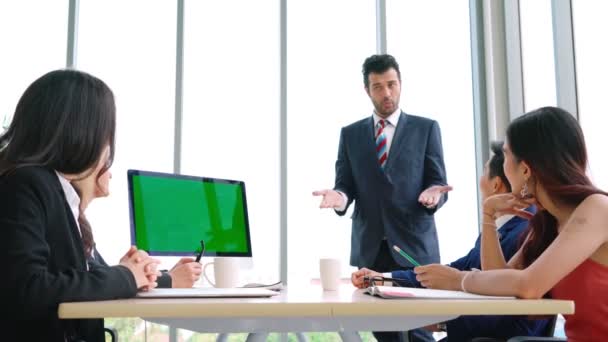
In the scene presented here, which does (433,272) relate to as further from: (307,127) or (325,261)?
(307,127)

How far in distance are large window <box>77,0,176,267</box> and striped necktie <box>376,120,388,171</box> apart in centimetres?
163

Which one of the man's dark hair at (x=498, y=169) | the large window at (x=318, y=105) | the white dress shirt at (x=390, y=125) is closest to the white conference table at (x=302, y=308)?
the man's dark hair at (x=498, y=169)

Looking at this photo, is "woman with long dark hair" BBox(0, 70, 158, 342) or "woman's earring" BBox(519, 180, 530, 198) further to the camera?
"woman's earring" BBox(519, 180, 530, 198)

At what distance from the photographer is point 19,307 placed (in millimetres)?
1217

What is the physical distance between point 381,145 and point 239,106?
4.36 ft

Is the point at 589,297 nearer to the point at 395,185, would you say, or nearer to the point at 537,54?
the point at 395,185

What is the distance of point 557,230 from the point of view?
1.77 metres

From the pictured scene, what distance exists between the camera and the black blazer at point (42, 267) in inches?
47.8

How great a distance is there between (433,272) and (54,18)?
381 cm

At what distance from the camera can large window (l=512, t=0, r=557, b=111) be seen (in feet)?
12.1

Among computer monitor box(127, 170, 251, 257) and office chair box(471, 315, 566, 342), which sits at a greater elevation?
computer monitor box(127, 170, 251, 257)

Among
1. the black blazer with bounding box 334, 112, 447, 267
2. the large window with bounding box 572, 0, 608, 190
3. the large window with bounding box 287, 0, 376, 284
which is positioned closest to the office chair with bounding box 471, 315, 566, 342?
the black blazer with bounding box 334, 112, 447, 267

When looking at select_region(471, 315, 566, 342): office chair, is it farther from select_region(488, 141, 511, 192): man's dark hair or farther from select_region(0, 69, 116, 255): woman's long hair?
select_region(0, 69, 116, 255): woman's long hair

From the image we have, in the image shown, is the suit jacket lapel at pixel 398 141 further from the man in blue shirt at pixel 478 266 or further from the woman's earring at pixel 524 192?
the woman's earring at pixel 524 192
